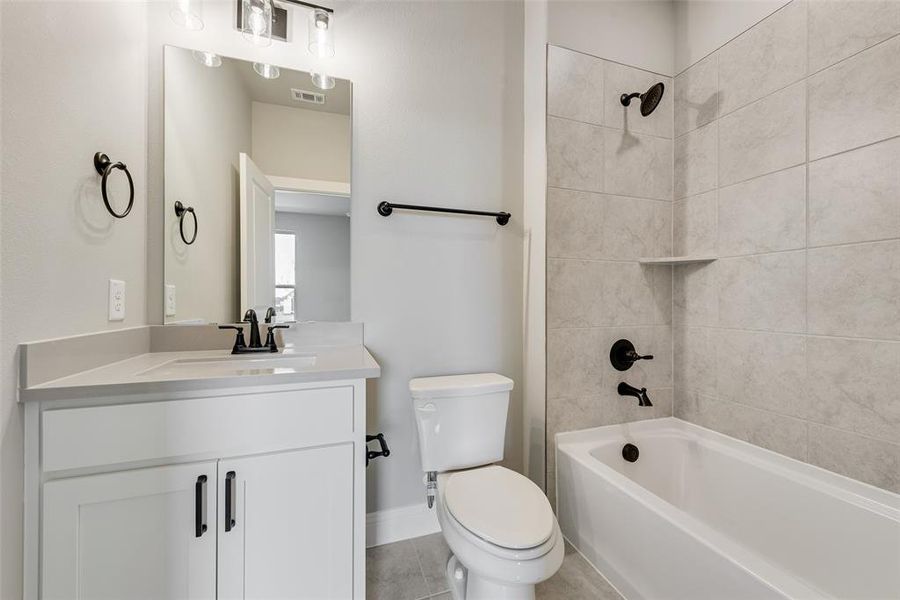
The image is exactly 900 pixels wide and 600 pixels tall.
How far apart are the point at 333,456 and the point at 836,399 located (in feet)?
5.68

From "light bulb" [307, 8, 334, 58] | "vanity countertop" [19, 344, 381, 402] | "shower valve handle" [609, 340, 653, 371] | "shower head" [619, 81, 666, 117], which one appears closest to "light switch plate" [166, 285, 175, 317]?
"vanity countertop" [19, 344, 381, 402]

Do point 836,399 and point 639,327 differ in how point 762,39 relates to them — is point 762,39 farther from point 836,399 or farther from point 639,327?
point 836,399

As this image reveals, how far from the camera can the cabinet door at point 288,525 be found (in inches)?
37.2

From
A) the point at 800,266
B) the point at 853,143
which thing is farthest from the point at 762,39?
the point at 800,266

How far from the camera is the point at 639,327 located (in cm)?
187

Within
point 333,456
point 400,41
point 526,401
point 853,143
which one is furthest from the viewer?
point 526,401

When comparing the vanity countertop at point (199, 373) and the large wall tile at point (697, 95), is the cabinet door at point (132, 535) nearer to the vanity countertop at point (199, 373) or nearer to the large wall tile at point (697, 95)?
the vanity countertop at point (199, 373)

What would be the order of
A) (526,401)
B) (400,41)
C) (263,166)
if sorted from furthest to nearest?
(526,401)
(400,41)
(263,166)

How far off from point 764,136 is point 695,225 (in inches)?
17.3

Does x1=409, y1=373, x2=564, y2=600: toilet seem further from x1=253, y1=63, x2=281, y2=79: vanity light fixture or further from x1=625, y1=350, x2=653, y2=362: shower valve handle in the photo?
x1=253, y1=63, x2=281, y2=79: vanity light fixture

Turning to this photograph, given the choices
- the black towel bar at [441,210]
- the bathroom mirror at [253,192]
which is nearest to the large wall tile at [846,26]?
the black towel bar at [441,210]

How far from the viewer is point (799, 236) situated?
4.65 feet

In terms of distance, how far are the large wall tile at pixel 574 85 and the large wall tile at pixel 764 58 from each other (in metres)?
0.54

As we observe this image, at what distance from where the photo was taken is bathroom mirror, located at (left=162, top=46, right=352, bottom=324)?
1.41 metres
